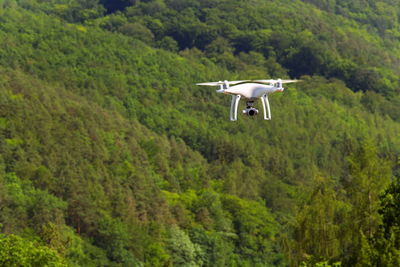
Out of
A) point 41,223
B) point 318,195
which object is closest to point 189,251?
point 41,223

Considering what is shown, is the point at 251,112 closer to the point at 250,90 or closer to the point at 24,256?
the point at 250,90

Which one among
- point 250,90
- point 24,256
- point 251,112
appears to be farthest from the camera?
point 24,256

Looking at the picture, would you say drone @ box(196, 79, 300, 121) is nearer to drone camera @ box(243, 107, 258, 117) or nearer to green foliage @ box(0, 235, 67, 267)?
drone camera @ box(243, 107, 258, 117)

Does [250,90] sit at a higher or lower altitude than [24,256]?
higher

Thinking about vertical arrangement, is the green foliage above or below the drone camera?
below

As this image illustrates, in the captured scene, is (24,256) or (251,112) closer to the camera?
(251,112)

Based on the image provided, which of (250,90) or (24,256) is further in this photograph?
(24,256)

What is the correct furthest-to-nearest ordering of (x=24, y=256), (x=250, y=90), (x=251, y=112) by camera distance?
(x=24, y=256)
(x=251, y=112)
(x=250, y=90)

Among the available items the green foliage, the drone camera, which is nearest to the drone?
the drone camera

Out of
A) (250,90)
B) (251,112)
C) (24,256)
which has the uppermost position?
(250,90)

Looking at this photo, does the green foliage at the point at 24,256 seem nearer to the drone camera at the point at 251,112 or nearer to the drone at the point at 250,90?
the drone camera at the point at 251,112

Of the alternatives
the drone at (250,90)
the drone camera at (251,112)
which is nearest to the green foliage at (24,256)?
the drone camera at (251,112)

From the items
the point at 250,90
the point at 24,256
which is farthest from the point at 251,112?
the point at 24,256
